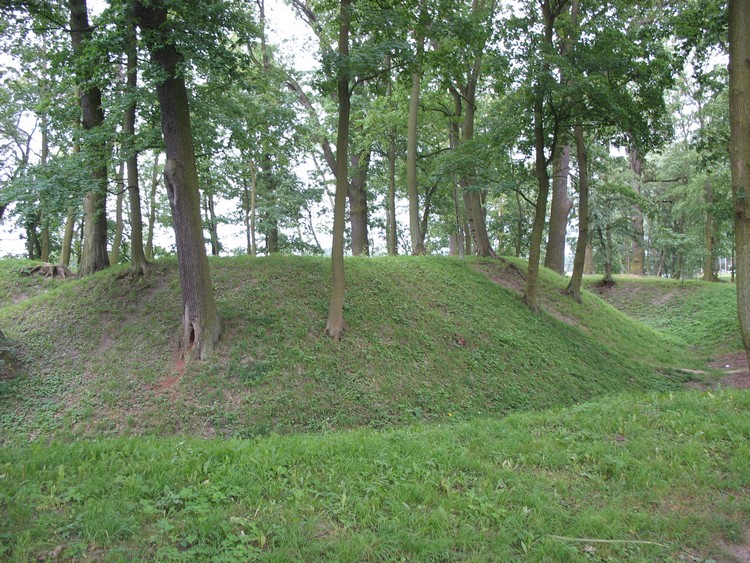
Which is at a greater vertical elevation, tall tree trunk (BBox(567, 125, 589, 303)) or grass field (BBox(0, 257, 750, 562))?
tall tree trunk (BBox(567, 125, 589, 303))

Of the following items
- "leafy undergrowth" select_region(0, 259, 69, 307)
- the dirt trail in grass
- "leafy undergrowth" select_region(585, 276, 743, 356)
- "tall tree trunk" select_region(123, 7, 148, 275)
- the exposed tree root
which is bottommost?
the dirt trail in grass

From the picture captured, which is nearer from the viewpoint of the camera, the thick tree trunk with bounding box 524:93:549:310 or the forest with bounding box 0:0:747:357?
the forest with bounding box 0:0:747:357

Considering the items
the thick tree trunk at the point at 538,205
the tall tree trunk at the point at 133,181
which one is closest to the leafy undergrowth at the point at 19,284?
the tall tree trunk at the point at 133,181

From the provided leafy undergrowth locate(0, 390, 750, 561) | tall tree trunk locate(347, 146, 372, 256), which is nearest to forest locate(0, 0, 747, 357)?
tall tree trunk locate(347, 146, 372, 256)

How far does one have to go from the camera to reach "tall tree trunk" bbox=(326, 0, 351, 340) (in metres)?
8.48

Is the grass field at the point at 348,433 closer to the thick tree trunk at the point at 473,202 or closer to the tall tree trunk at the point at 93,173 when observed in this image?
the tall tree trunk at the point at 93,173

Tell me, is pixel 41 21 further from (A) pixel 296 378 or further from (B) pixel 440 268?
(B) pixel 440 268

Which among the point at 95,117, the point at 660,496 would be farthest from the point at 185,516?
the point at 95,117

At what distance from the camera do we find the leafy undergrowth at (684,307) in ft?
56.9

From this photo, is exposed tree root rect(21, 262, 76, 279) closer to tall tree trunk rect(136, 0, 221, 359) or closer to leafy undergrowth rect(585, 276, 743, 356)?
tall tree trunk rect(136, 0, 221, 359)

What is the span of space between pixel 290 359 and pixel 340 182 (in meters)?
3.44

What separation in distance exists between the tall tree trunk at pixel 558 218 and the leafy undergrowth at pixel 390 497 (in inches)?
611

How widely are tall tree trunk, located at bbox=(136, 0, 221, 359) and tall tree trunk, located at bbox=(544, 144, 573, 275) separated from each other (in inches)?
594

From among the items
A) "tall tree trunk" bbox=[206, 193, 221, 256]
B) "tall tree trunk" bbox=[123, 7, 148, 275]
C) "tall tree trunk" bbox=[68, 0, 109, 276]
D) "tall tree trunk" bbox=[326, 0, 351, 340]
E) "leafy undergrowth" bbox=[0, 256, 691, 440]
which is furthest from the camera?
"tall tree trunk" bbox=[206, 193, 221, 256]
